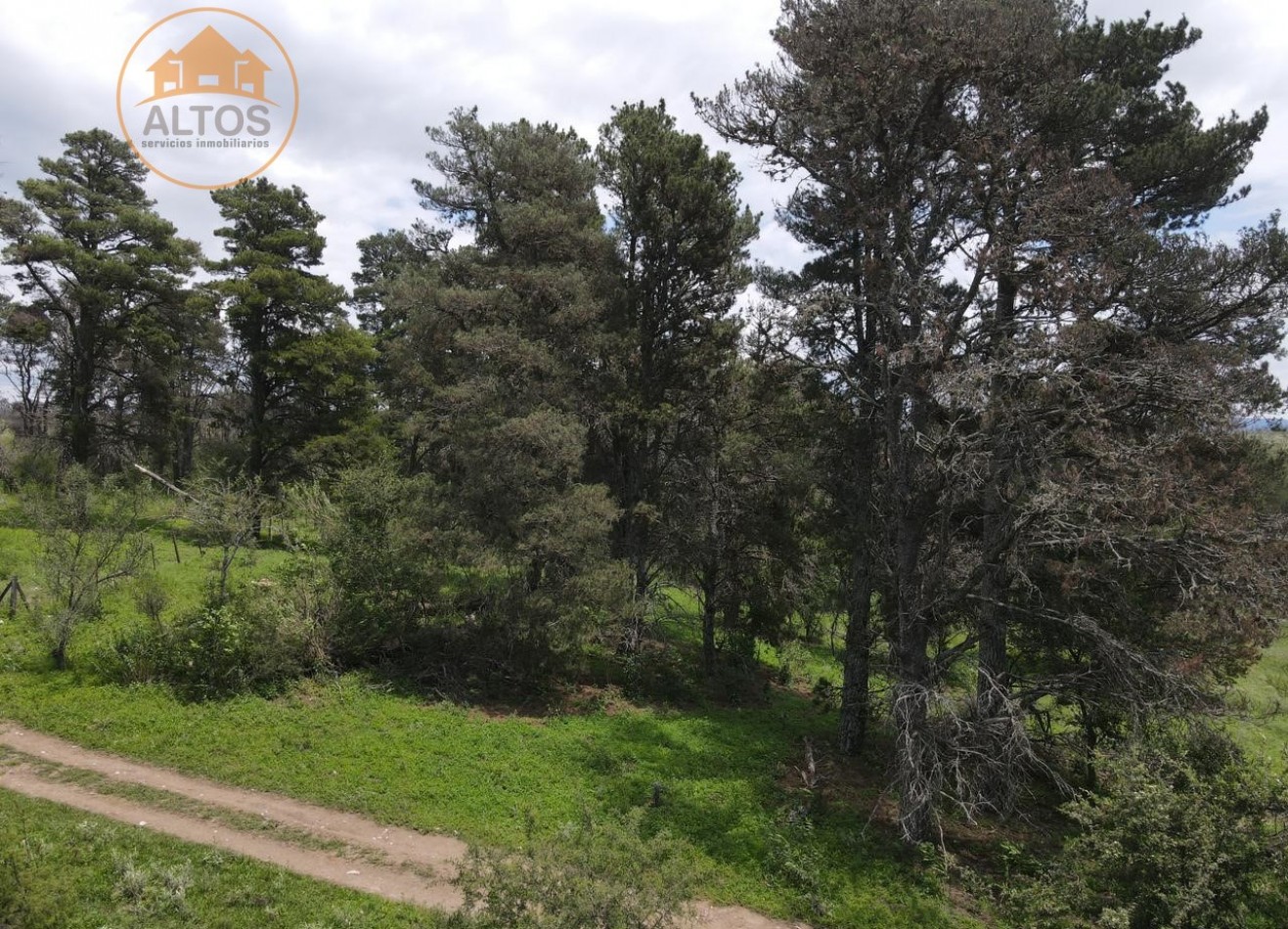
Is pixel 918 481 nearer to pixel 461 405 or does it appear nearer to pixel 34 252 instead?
pixel 461 405

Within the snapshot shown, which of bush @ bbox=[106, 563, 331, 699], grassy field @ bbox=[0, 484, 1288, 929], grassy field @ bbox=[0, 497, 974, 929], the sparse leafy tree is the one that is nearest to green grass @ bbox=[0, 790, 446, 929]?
grassy field @ bbox=[0, 484, 1288, 929]

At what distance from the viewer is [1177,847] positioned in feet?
24.3

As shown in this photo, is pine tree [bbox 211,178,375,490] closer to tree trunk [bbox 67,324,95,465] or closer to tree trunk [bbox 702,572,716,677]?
tree trunk [bbox 67,324,95,465]

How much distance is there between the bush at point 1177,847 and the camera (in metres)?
7.11

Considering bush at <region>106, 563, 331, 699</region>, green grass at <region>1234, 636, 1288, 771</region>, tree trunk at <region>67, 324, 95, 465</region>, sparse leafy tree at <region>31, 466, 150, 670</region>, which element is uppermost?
tree trunk at <region>67, 324, 95, 465</region>

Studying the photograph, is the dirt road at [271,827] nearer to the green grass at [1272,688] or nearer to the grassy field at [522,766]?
the grassy field at [522,766]

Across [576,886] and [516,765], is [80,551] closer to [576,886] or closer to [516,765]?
[516,765]

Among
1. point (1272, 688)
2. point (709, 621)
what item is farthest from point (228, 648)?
point (1272, 688)

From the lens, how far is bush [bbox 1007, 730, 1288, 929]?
711 centimetres

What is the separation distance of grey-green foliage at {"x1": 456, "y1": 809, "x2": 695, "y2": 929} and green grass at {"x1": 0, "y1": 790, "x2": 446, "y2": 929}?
5.60ft

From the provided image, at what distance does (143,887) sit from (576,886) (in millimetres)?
5638

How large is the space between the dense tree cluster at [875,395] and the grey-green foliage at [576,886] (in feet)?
16.4

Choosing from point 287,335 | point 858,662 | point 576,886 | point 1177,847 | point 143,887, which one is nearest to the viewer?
point 576,886

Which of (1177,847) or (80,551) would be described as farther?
(80,551)
